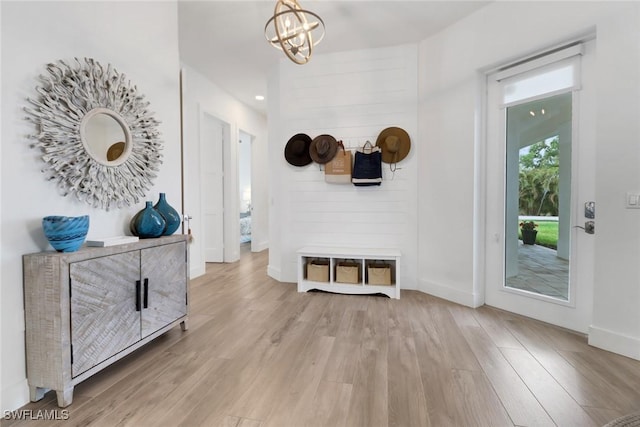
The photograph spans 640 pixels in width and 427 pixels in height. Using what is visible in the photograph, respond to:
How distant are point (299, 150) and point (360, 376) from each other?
8.84 feet

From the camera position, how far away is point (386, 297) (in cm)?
334

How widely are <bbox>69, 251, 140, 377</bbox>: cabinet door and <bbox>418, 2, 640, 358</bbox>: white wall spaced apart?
2918 mm

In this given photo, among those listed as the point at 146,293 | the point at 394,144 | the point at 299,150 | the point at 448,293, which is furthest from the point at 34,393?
the point at 394,144

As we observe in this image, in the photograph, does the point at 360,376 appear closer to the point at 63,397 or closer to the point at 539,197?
the point at 63,397

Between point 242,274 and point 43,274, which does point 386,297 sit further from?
point 43,274

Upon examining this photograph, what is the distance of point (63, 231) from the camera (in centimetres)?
154

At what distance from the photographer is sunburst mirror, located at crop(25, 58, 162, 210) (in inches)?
64.3

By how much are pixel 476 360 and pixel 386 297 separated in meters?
1.38

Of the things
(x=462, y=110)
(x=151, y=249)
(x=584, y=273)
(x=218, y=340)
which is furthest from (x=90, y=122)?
(x=584, y=273)

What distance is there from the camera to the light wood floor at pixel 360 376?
1.48m

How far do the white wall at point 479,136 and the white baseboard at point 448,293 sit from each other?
11 mm

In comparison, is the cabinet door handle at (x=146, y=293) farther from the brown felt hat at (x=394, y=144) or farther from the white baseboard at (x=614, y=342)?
the white baseboard at (x=614, y=342)

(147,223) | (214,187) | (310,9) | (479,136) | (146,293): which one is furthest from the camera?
(214,187)

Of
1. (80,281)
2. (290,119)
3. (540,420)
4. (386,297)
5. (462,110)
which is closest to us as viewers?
(540,420)
